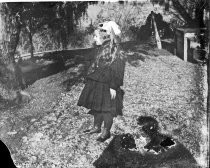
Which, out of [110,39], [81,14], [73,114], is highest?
[81,14]

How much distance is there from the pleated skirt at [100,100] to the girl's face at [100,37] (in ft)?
1.40

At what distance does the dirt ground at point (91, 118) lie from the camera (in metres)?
4.24

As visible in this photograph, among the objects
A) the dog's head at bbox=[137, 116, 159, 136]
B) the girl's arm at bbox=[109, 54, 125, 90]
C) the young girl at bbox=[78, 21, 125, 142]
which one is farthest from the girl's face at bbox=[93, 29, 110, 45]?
the dog's head at bbox=[137, 116, 159, 136]

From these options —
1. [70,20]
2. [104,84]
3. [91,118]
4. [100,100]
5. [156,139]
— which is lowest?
[156,139]

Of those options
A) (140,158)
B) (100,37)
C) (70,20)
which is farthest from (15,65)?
(140,158)

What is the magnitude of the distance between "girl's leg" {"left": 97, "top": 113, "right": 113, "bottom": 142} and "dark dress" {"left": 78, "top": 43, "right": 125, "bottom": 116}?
5 cm

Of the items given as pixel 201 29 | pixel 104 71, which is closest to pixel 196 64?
pixel 201 29

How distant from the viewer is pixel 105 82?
4.26m

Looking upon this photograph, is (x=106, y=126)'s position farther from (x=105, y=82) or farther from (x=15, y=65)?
(x=15, y=65)

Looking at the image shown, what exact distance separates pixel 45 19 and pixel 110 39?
2.36ft

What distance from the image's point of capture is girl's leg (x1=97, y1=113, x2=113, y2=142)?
4240 mm

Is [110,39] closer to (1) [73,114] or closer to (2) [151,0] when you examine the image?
(2) [151,0]

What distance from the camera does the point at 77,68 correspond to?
4309 mm

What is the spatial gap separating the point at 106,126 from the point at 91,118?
180 mm
